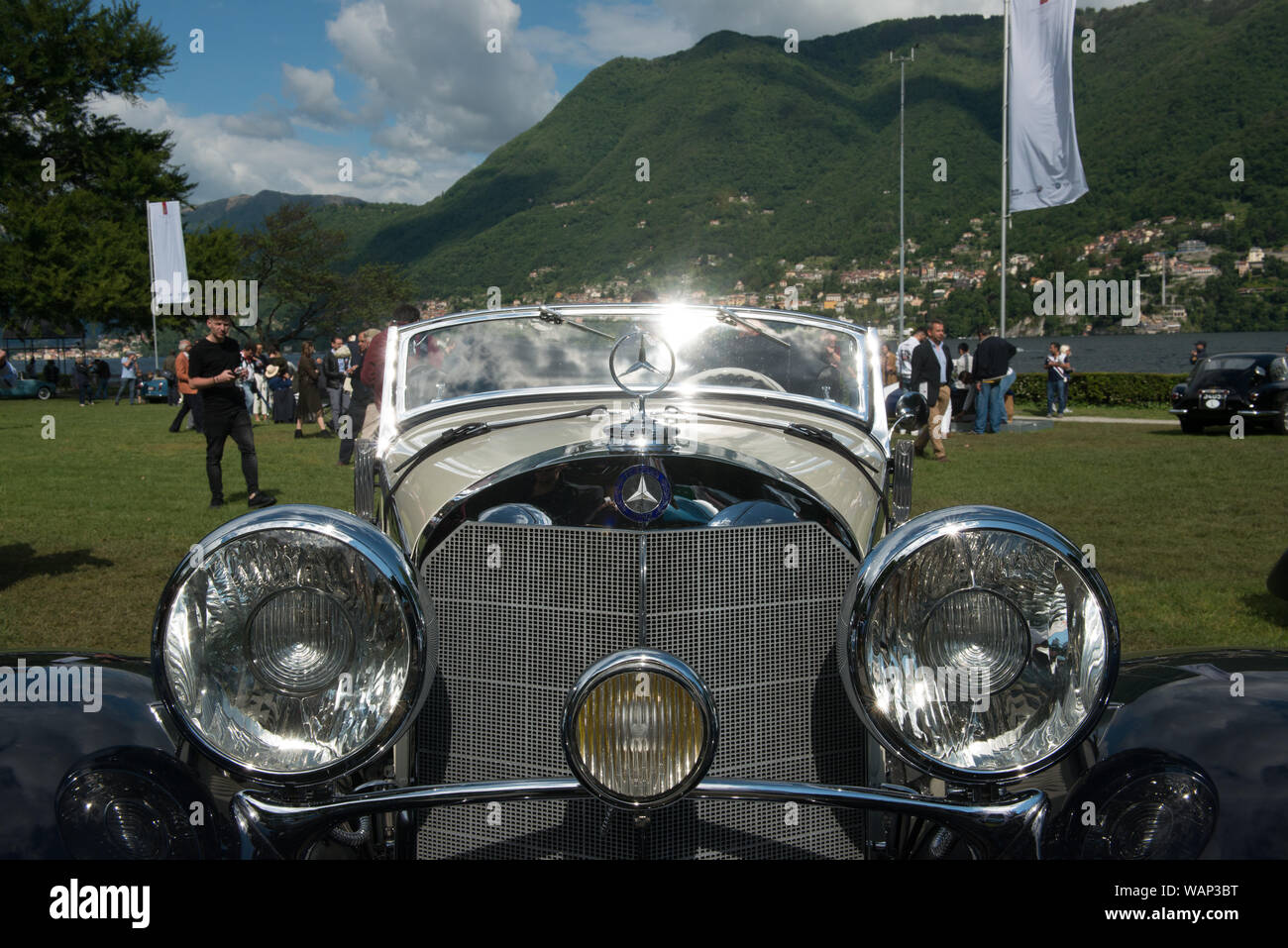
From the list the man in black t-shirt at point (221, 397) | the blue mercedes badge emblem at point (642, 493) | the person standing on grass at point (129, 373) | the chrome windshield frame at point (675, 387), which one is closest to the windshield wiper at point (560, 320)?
the chrome windshield frame at point (675, 387)

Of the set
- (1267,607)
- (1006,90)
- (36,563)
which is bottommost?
(1267,607)

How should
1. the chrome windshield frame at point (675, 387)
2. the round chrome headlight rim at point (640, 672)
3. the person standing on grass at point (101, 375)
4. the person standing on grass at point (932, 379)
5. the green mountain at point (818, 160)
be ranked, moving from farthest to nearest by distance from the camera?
the person standing on grass at point (101, 375), the green mountain at point (818, 160), the person standing on grass at point (932, 379), the chrome windshield frame at point (675, 387), the round chrome headlight rim at point (640, 672)

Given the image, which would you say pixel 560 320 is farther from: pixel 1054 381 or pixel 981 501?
pixel 1054 381

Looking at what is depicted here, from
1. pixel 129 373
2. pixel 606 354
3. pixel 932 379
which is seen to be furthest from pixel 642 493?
pixel 129 373

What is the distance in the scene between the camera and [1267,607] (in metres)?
5.61

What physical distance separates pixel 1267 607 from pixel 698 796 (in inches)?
212

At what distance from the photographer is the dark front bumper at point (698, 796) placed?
159 centimetres

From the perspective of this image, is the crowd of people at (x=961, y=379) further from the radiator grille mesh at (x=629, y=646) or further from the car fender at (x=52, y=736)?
the car fender at (x=52, y=736)

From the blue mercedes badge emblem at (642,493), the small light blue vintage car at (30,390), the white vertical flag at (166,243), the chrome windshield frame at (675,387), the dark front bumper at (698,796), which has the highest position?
the white vertical flag at (166,243)

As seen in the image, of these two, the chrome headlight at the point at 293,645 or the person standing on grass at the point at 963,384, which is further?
the person standing on grass at the point at 963,384

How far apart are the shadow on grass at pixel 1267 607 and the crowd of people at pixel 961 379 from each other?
3.51 meters

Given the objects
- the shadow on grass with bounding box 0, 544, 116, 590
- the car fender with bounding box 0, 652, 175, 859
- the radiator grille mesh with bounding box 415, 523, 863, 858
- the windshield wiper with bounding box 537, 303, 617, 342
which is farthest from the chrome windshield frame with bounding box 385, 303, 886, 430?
the shadow on grass with bounding box 0, 544, 116, 590

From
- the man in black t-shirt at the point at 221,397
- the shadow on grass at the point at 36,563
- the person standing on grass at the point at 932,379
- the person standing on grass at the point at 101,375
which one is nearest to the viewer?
the shadow on grass at the point at 36,563

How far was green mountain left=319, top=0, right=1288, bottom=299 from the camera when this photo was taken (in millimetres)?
27984
